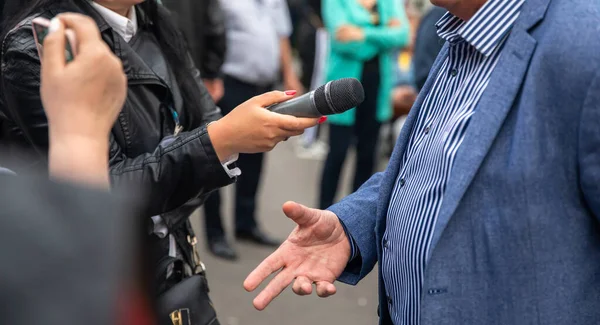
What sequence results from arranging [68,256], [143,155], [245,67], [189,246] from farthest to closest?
[245,67] → [189,246] → [143,155] → [68,256]

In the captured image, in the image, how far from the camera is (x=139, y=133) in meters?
1.82

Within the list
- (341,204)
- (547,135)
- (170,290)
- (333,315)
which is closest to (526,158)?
(547,135)

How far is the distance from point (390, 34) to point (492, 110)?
3350 mm

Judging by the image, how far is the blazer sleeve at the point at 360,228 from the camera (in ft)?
5.79

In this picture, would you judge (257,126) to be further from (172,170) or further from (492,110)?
(492,110)

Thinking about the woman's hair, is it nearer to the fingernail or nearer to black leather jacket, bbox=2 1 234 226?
black leather jacket, bbox=2 1 234 226

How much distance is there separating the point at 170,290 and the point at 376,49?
311 centimetres

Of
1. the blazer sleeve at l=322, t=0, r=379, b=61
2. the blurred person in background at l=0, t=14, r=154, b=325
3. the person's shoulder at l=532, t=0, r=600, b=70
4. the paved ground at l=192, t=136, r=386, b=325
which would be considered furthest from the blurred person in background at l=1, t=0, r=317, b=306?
the blazer sleeve at l=322, t=0, r=379, b=61

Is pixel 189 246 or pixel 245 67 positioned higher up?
pixel 189 246

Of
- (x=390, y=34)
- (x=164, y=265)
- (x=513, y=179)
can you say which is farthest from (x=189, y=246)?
(x=390, y=34)

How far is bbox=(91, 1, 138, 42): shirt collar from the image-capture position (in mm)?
1859

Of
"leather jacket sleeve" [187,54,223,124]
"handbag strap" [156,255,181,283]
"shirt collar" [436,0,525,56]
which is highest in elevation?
"shirt collar" [436,0,525,56]

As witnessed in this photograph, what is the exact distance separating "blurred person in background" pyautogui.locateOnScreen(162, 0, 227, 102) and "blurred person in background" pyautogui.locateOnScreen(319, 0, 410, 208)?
32.1 inches

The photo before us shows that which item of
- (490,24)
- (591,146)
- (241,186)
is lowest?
(241,186)
